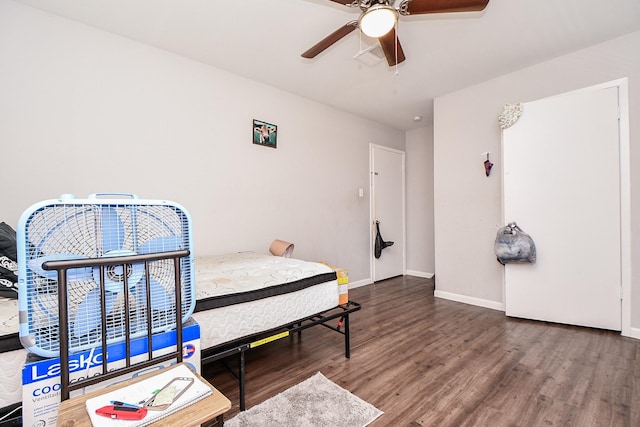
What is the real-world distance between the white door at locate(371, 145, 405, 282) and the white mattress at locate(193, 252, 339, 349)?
254 centimetres

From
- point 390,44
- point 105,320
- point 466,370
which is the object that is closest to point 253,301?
point 105,320

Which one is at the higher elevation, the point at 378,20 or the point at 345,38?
the point at 345,38

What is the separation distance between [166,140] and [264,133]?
3.36ft

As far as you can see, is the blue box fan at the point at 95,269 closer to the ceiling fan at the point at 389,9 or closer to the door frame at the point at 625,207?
the ceiling fan at the point at 389,9

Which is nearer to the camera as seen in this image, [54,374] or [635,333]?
[54,374]

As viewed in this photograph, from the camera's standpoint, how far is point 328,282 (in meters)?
2.07

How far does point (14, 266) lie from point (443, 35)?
10.7 feet

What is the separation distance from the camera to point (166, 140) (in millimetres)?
2547

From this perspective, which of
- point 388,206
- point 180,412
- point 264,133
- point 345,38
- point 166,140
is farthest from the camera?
point 388,206

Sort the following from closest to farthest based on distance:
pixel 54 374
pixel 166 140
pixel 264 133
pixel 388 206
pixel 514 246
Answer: pixel 54 374, pixel 166 140, pixel 514 246, pixel 264 133, pixel 388 206

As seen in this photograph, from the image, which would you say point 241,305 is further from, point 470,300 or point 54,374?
point 470,300

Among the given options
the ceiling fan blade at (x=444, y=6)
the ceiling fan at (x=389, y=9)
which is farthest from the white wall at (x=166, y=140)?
the ceiling fan blade at (x=444, y=6)

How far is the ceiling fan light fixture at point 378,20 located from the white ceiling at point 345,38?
0.35 meters

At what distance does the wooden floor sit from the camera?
5.05ft
